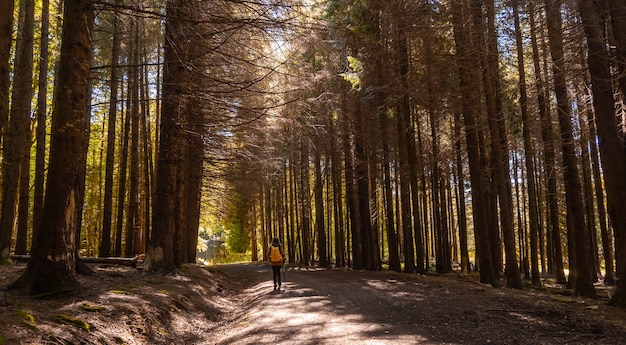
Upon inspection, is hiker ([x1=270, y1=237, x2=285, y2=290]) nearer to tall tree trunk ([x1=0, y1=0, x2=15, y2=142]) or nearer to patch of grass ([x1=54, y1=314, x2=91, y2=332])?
patch of grass ([x1=54, y1=314, x2=91, y2=332])

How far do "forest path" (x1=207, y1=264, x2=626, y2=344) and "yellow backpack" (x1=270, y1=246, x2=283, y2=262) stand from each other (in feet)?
7.92

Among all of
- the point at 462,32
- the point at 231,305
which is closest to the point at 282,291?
the point at 231,305

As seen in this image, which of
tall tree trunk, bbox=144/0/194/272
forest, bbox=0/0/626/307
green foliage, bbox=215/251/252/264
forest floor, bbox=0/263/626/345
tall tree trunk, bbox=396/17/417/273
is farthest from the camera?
green foliage, bbox=215/251/252/264

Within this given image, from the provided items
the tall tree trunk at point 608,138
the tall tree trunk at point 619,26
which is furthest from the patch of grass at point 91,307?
the tall tree trunk at point 619,26

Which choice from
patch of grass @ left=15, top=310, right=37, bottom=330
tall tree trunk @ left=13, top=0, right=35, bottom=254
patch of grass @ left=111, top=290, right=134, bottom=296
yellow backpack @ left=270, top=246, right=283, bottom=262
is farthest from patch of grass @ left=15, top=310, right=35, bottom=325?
tall tree trunk @ left=13, top=0, right=35, bottom=254

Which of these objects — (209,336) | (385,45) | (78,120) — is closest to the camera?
(78,120)

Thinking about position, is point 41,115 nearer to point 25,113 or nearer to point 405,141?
point 25,113

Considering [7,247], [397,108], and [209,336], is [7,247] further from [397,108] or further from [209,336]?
[397,108]

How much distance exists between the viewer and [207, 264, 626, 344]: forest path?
5895 millimetres

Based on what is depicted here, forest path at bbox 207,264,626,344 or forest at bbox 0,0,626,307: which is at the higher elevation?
forest at bbox 0,0,626,307

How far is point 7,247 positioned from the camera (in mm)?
11445

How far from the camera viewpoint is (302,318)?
778cm

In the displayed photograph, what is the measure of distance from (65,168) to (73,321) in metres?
2.61

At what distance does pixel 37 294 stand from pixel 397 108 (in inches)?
567
